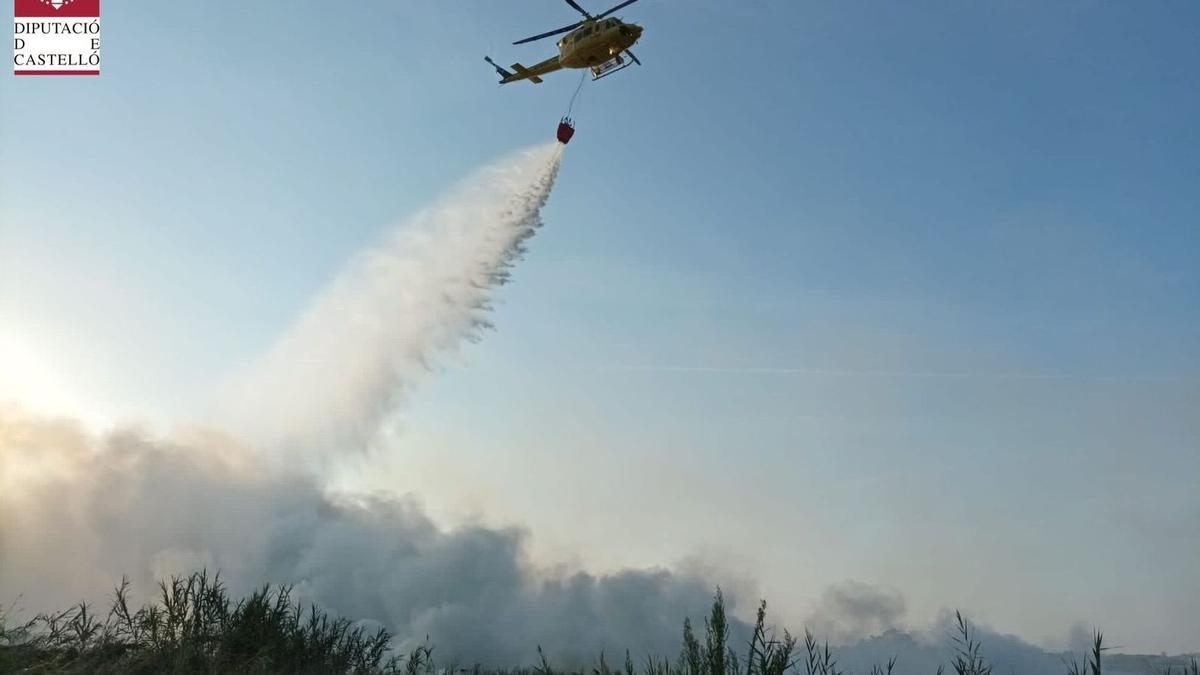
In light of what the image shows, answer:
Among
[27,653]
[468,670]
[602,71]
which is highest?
[602,71]

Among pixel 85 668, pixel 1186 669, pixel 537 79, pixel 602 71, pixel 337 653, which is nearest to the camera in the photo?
pixel 1186 669

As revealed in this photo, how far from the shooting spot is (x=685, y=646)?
39.1ft

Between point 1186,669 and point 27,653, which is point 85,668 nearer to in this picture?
point 27,653

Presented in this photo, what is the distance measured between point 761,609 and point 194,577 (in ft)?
59.0

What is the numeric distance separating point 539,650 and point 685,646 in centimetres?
225

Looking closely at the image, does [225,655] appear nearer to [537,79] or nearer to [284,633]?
[284,633]

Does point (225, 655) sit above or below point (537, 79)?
below

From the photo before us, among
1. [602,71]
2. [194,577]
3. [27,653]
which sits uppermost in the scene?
[602,71]

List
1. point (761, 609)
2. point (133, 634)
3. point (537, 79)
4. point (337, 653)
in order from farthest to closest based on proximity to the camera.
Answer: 1. point (537, 79)
2. point (337, 653)
3. point (133, 634)
4. point (761, 609)

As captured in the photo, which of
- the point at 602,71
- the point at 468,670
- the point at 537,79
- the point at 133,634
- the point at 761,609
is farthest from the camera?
the point at 537,79

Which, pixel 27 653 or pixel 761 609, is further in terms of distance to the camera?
pixel 27 653

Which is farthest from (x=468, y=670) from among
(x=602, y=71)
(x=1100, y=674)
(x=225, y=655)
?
(x=602, y=71)

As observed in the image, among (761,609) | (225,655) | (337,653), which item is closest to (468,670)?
(337,653)

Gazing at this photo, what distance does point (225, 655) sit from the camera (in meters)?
22.1
